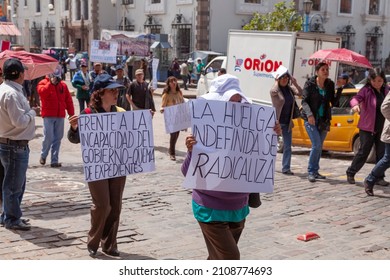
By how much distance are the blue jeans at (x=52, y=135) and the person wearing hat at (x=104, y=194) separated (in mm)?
4889

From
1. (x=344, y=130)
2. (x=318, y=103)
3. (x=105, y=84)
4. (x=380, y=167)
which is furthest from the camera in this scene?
(x=344, y=130)

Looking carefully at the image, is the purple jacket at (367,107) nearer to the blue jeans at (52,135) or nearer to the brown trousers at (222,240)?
the blue jeans at (52,135)

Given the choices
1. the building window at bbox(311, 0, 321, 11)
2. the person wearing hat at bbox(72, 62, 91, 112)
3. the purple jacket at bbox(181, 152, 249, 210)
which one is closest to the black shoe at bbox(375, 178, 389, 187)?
the purple jacket at bbox(181, 152, 249, 210)

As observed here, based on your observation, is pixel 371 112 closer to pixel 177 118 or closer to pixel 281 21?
pixel 177 118

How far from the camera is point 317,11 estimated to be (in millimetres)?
36906

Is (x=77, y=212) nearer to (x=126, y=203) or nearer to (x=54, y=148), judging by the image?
(x=126, y=203)

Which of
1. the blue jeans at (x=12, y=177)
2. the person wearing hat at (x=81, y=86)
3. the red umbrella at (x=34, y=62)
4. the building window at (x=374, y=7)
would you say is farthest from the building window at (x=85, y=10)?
the blue jeans at (x=12, y=177)

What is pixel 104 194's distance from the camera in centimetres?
546

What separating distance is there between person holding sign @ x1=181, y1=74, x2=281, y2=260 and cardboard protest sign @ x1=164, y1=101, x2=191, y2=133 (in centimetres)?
109

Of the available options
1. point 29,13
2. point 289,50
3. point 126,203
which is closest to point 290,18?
point 289,50

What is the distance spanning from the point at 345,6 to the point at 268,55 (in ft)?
87.1

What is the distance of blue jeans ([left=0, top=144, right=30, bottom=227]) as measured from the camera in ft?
20.6

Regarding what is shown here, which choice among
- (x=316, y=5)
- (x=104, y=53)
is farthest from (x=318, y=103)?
(x=316, y=5)

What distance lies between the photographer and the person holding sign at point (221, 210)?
4.11 metres
